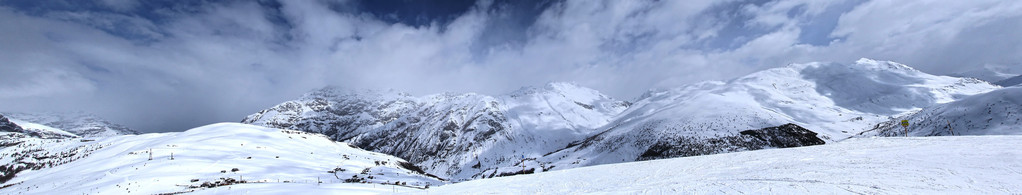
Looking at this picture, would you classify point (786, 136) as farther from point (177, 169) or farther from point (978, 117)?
point (177, 169)

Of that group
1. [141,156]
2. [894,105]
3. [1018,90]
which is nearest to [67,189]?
[141,156]

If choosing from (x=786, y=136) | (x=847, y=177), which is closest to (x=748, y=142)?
(x=786, y=136)

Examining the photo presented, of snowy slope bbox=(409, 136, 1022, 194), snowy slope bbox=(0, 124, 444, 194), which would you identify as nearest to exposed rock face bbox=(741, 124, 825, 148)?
snowy slope bbox=(409, 136, 1022, 194)

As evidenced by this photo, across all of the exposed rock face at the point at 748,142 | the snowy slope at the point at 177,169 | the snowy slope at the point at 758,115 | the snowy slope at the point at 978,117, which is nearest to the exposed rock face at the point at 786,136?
the exposed rock face at the point at 748,142

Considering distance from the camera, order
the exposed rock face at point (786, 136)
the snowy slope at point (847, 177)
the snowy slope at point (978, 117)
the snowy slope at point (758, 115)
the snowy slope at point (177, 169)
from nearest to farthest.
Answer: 1. the snowy slope at point (847, 177)
2. the snowy slope at point (177, 169)
3. the snowy slope at point (978, 117)
4. the exposed rock face at point (786, 136)
5. the snowy slope at point (758, 115)

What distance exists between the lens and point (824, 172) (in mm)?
13852

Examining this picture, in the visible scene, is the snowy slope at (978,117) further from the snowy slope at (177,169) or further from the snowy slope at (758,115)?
the snowy slope at (177,169)

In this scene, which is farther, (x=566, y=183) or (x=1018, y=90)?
(x=1018, y=90)

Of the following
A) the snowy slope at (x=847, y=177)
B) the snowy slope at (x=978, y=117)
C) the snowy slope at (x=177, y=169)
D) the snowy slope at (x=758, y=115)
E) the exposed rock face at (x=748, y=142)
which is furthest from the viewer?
the snowy slope at (x=758, y=115)

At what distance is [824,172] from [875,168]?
6.24ft

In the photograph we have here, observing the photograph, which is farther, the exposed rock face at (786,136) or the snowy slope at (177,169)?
the exposed rock face at (786,136)

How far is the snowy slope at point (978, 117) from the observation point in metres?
48.9

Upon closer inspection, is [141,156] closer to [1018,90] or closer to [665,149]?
[665,149]

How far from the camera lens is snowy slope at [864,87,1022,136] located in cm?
4888
